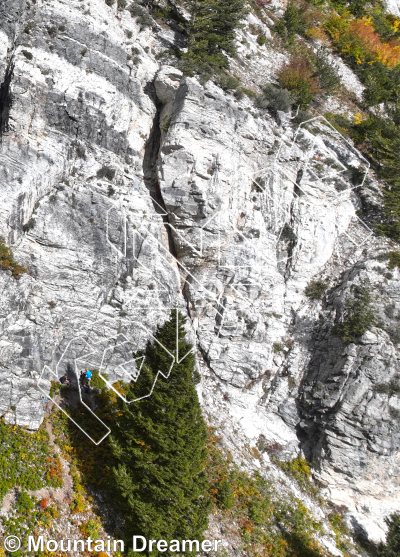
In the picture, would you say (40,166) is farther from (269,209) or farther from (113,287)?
(269,209)

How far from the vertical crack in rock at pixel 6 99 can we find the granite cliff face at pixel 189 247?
0.32 ft

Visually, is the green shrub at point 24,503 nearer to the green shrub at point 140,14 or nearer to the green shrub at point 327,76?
the green shrub at point 140,14

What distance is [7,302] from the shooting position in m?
14.6

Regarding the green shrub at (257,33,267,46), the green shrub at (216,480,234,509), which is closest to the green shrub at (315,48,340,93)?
the green shrub at (257,33,267,46)

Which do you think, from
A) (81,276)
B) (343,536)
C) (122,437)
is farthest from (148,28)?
(343,536)

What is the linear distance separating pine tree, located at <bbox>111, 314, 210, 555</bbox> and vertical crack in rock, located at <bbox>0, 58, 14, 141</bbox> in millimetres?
10609

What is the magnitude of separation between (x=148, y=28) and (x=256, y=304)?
53.4 feet

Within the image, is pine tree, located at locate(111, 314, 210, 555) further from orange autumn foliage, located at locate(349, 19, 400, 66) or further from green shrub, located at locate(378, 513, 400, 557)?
orange autumn foliage, located at locate(349, 19, 400, 66)

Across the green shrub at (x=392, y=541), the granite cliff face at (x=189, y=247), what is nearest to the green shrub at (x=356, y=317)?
the granite cliff face at (x=189, y=247)

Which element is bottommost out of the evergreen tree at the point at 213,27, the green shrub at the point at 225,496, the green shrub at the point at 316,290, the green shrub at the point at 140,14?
the green shrub at the point at 225,496

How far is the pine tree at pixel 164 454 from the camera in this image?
41.8 ft

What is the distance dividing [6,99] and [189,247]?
9635mm

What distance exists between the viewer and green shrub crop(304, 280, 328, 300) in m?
20.2

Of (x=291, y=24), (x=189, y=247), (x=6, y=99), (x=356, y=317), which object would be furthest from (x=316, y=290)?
(x=291, y=24)
